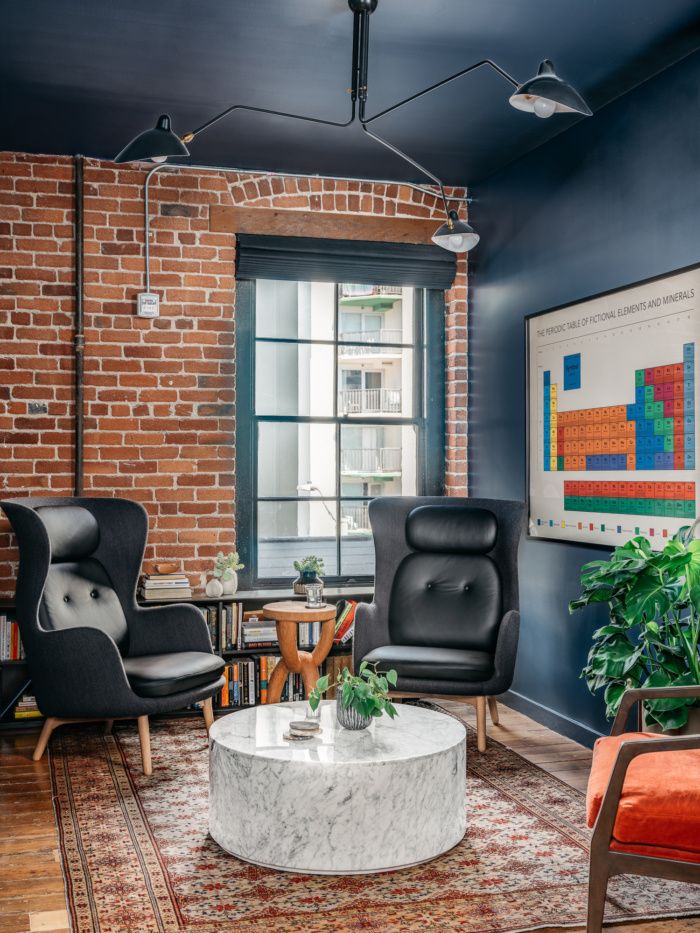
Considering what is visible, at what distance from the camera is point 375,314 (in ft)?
17.6

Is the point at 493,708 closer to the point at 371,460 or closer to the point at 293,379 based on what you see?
the point at 371,460

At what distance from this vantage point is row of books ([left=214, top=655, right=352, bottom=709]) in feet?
15.3

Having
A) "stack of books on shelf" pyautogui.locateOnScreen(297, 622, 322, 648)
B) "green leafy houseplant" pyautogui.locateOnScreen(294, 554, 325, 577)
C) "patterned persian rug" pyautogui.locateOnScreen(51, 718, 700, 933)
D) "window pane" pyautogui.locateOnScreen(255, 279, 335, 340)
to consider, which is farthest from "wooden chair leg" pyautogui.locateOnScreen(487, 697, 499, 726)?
"window pane" pyautogui.locateOnScreen(255, 279, 335, 340)

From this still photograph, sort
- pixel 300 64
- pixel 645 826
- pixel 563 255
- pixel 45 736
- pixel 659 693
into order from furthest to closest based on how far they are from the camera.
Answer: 1. pixel 563 255
2. pixel 45 736
3. pixel 300 64
4. pixel 659 693
5. pixel 645 826

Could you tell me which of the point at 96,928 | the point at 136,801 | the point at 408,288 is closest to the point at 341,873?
the point at 96,928

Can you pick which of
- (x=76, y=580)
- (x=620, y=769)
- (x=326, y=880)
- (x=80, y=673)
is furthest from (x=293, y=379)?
(x=620, y=769)

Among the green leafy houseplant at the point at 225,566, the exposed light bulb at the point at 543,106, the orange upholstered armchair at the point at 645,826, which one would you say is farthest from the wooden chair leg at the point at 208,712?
the exposed light bulb at the point at 543,106

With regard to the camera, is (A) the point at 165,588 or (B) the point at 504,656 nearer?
(B) the point at 504,656

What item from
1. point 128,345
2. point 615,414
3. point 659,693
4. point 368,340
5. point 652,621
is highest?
point 368,340

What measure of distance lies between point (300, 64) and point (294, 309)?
1708 millimetres

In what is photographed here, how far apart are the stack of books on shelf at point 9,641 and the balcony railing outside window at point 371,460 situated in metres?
1.89

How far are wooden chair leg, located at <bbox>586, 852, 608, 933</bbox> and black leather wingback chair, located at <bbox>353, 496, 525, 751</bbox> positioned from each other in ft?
5.93

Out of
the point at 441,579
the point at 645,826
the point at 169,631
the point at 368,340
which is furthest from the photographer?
the point at 368,340

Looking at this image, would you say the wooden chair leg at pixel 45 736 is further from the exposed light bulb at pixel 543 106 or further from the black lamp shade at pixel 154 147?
the exposed light bulb at pixel 543 106
